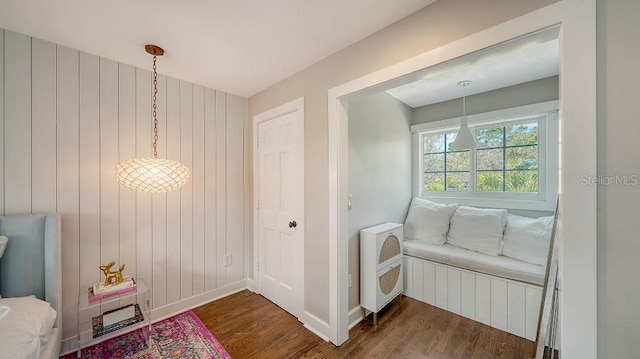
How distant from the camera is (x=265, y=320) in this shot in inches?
88.0

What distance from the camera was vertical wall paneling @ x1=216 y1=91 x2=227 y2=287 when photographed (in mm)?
2648

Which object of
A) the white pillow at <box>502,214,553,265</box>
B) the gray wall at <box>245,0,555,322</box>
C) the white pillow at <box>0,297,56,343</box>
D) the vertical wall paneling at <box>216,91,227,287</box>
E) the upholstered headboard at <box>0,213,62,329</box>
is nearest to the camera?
the white pillow at <box>0,297,56,343</box>

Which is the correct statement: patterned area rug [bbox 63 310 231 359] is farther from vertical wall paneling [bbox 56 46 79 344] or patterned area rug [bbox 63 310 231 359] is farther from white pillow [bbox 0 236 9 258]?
white pillow [bbox 0 236 9 258]

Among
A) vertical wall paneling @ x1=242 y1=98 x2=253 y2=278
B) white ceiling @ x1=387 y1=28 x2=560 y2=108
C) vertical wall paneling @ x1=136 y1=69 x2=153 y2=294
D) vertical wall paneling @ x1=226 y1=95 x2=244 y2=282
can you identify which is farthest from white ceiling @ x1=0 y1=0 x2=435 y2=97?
vertical wall paneling @ x1=242 y1=98 x2=253 y2=278

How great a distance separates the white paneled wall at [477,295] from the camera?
6.45 ft

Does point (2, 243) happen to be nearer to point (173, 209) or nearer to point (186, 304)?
point (173, 209)

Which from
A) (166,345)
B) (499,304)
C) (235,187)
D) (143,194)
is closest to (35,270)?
→ (143,194)

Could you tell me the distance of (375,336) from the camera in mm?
2018

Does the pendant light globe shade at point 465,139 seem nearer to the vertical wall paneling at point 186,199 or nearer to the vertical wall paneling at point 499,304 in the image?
the vertical wall paneling at point 499,304

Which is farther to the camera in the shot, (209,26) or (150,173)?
(150,173)

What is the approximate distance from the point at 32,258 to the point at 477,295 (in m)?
3.57

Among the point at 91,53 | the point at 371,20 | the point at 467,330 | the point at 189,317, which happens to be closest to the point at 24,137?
the point at 91,53

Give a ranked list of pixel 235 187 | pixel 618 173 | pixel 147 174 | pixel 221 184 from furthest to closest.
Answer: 1. pixel 235 187
2. pixel 221 184
3. pixel 147 174
4. pixel 618 173

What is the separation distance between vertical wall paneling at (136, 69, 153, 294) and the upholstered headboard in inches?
21.4
